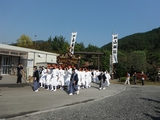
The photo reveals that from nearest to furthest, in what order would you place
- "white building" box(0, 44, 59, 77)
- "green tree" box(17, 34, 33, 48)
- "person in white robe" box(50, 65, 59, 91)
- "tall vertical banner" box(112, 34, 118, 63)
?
"person in white robe" box(50, 65, 59, 91) → "white building" box(0, 44, 59, 77) → "tall vertical banner" box(112, 34, 118, 63) → "green tree" box(17, 34, 33, 48)

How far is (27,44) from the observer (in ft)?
186

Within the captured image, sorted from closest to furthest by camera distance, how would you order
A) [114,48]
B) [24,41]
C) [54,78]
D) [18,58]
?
[54,78] → [18,58] → [114,48] → [24,41]

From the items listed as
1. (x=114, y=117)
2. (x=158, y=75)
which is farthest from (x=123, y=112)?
(x=158, y=75)

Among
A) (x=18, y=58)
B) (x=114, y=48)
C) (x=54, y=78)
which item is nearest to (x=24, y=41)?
(x=114, y=48)

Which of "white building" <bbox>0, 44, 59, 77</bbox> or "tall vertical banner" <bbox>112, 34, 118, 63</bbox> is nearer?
"white building" <bbox>0, 44, 59, 77</bbox>

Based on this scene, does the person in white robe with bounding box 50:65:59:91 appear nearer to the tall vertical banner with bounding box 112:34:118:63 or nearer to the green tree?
the tall vertical banner with bounding box 112:34:118:63

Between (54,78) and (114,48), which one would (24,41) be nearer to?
(114,48)

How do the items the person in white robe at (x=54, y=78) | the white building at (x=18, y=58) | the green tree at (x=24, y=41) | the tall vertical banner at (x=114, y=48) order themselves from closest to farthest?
the person in white robe at (x=54, y=78) < the white building at (x=18, y=58) < the tall vertical banner at (x=114, y=48) < the green tree at (x=24, y=41)

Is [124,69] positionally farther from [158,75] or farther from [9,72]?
[9,72]

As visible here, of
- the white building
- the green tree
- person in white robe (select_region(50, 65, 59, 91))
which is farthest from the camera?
the green tree

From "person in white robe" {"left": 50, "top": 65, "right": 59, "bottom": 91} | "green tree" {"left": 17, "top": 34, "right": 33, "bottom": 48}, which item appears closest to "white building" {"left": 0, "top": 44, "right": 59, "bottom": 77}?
"person in white robe" {"left": 50, "top": 65, "right": 59, "bottom": 91}

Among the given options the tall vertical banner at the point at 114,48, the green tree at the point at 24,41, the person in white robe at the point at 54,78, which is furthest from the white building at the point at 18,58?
the green tree at the point at 24,41

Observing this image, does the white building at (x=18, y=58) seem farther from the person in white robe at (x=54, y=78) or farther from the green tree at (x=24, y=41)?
the green tree at (x=24, y=41)

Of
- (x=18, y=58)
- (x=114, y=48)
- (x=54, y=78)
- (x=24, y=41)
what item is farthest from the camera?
(x=24, y=41)
